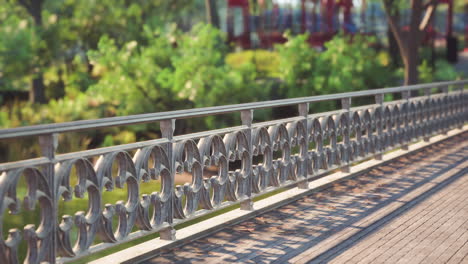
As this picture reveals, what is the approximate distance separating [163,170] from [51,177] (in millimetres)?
1427

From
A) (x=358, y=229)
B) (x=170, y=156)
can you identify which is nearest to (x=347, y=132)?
(x=358, y=229)

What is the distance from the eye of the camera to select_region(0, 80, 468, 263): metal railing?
5000 mm

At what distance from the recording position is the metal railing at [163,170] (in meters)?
5.00

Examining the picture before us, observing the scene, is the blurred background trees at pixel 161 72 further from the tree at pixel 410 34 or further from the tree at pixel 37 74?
the tree at pixel 410 34

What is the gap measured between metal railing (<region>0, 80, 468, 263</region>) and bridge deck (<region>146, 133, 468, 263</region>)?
1.15 feet

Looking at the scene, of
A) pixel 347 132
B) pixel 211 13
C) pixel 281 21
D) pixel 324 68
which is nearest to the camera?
pixel 347 132

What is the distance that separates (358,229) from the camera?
23.5ft

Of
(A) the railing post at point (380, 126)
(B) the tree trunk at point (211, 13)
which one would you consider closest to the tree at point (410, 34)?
(B) the tree trunk at point (211, 13)

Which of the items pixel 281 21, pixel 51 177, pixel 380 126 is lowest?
pixel 380 126

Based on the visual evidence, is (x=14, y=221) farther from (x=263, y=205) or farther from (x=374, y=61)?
A: (x=374, y=61)

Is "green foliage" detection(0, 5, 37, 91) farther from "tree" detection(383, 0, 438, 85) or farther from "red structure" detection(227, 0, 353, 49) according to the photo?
"tree" detection(383, 0, 438, 85)

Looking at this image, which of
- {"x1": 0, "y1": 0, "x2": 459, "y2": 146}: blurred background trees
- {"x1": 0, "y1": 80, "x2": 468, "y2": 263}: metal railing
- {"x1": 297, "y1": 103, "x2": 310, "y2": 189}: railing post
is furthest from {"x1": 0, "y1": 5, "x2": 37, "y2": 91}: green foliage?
{"x1": 297, "y1": 103, "x2": 310, "y2": 189}: railing post

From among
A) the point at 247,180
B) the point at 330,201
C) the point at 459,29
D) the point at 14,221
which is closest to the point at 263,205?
the point at 247,180

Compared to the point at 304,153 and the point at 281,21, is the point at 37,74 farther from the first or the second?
the point at 304,153
